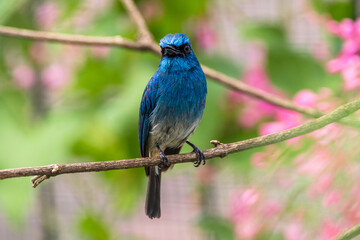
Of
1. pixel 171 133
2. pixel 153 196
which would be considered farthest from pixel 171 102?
pixel 153 196

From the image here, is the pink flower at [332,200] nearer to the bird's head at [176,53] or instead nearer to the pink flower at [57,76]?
the bird's head at [176,53]

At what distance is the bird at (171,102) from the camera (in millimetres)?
1768

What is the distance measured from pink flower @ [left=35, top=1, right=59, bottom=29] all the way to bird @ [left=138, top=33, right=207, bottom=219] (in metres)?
1.65

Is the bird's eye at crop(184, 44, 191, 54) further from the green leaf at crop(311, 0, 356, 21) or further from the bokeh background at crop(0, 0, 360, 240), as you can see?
the green leaf at crop(311, 0, 356, 21)

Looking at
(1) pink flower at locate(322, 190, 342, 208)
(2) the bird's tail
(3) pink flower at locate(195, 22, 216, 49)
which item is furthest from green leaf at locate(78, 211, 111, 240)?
(1) pink flower at locate(322, 190, 342, 208)

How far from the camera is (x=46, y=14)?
11.3 ft

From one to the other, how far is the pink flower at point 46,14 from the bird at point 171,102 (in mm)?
1649

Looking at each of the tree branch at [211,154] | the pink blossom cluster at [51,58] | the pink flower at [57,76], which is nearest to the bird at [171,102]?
the tree branch at [211,154]

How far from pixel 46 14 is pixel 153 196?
1954 millimetres

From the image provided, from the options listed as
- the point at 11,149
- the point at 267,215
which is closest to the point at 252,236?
the point at 267,215

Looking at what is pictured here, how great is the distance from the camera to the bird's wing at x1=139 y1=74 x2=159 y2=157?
194 centimetres

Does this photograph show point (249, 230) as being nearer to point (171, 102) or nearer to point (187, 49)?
point (171, 102)

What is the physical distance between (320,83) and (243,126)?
488 mm

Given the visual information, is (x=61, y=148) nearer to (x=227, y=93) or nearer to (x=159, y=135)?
(x=159, y=135)
